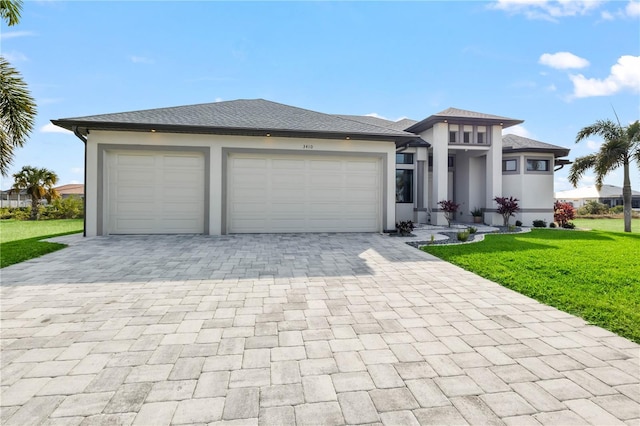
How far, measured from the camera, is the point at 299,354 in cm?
267

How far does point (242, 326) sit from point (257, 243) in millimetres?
5570

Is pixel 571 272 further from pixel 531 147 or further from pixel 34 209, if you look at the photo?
pixel 34 209

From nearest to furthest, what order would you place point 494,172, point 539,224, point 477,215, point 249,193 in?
point 249,193
point 494,172
point 539,224
point 477,215

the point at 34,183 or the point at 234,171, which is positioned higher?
the point at 34,183

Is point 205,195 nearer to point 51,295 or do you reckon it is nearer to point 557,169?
point 51,295

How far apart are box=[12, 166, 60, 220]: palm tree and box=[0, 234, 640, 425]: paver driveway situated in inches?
960

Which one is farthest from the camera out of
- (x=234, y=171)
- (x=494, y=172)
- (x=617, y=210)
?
(x=617, y=210)

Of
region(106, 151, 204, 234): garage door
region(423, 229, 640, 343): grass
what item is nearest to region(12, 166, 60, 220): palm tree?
region(106, 151, 204, 234): garage door

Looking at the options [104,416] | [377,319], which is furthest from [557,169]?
[104,416]

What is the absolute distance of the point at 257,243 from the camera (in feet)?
28.7

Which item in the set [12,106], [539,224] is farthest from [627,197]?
[12,106]

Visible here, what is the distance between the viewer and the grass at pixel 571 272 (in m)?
3.66

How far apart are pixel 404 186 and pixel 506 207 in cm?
463

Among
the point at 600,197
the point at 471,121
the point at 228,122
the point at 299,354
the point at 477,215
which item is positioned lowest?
the point at 299,354
